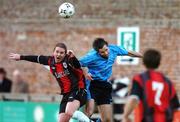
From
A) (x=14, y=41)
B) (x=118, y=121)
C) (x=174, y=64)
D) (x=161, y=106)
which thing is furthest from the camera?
(x=14, y=41)

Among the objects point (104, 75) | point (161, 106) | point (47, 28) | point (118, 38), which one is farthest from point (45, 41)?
point (161, 106)

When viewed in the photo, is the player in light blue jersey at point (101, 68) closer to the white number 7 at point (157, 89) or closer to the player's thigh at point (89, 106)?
the player's thigh at point (89, 106)

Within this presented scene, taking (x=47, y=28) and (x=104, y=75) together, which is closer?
(x=104, y=75)

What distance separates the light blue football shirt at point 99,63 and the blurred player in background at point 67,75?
12.3 inches

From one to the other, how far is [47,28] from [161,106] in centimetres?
1521

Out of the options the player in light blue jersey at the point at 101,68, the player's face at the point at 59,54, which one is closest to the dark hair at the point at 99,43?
the player in light blue jersey at the point at 101,68

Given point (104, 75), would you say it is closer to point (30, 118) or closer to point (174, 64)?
point (30, 118)

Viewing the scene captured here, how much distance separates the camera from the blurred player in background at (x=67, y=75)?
619 inches

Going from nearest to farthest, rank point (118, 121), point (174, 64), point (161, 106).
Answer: point (161, 106) < point (118, 121) < point (174, 64)

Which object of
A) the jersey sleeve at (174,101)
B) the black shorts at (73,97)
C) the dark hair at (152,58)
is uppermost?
the dark hair at (152,58)

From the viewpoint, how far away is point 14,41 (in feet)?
89.8

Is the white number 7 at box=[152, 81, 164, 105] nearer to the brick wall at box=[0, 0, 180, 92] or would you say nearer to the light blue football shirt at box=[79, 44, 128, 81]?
the light blue football shirt at box=[79, 44, 128, 81]

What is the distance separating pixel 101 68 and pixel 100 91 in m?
0.55

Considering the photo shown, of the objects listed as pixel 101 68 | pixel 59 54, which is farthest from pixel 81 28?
pixel 59 54
